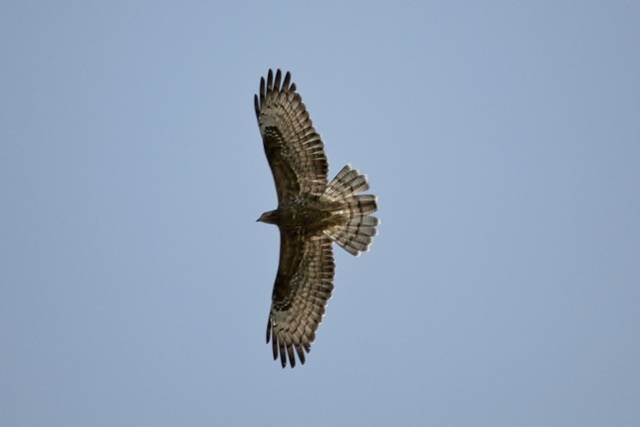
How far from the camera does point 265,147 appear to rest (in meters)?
17.5

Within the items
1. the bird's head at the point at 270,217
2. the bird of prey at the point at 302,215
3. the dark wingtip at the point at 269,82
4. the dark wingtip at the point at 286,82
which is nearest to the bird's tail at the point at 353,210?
the bird of prey at the point at 302,215

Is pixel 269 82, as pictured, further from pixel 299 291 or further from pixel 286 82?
pixel 299 291

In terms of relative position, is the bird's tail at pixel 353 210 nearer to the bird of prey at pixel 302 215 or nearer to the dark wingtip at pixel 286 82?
the bird of prey at pixel 302 215

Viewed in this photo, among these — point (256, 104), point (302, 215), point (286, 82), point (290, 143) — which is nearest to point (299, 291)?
point (302, 215)

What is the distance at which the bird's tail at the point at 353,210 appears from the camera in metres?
17.3

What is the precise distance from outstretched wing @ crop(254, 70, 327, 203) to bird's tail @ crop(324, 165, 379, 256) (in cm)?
25

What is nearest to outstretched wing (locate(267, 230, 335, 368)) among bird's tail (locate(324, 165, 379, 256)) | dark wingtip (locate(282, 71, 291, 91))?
bird's tail (locate(324, 165, 379, 256))

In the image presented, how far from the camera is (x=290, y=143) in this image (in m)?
17.4

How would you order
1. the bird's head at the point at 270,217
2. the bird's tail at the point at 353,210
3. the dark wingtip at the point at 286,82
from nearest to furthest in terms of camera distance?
the bird's tail at the point at 353,210, the bird's head at the point at 270,217, the dark wingtip at the point at 286,82

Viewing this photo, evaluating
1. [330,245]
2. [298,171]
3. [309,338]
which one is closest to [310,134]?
[298,171]

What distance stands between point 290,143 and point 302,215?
110 centimetres

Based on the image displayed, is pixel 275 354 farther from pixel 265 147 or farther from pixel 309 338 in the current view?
pixel 265 147

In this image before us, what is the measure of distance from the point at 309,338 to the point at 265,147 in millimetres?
2977

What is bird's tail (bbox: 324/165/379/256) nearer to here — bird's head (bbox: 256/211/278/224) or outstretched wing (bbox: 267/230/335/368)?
outstretched wing (bbox: 267/230/335/368)
